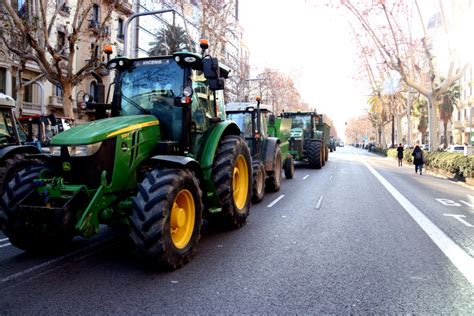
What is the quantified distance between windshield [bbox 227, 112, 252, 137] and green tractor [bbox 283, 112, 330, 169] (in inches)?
357

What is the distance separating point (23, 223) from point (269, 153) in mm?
8403

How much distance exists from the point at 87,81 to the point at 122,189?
33595mm

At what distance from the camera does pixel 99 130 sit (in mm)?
5051

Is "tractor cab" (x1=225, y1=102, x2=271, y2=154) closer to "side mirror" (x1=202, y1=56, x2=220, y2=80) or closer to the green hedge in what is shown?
"side mirror" (x1=202, y1=56, x2=220, y2=80)

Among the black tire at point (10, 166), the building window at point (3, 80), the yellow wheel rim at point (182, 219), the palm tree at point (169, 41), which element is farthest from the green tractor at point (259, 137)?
the building window at point (3, 80)

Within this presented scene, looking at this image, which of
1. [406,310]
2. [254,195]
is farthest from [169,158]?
[254,195]

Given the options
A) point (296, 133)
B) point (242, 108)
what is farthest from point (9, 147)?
point (296, 133)

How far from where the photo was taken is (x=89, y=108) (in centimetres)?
652

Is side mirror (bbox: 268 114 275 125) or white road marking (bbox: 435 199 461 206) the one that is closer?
white road marking (bbox: 435 199 461 206)

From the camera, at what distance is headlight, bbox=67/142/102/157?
4.91m

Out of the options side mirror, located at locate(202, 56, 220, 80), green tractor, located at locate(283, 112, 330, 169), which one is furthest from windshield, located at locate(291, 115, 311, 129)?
side mirror, located at locate(202, 56, 220, 80)

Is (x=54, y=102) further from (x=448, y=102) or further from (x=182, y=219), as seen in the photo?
(x=448, y=102)

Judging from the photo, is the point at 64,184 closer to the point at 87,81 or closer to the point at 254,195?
the point at 254,195

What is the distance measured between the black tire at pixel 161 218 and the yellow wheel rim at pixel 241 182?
236 cm
